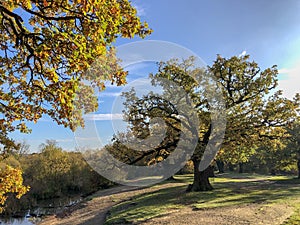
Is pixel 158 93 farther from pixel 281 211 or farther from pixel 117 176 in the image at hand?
pixel 117 176

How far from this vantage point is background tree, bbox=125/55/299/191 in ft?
64.0

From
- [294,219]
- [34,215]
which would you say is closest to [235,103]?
[294,219]

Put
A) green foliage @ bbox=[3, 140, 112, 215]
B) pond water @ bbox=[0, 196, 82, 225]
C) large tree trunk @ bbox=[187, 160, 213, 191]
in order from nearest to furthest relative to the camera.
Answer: large tree trunk @ bbox=[187, 160, 213, 191], pond water @ bbox=[0, 196, 82, 225], green foliage @ bbox=[3, 140, 112, 215]

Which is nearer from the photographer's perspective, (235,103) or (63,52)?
(63,52)

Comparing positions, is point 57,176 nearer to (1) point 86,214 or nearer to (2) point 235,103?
(1) point 86,214

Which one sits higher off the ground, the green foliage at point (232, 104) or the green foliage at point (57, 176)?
the green foliage at point (232, 104)

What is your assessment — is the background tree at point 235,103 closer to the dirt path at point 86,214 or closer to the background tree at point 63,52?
the dirt path at point 86,214

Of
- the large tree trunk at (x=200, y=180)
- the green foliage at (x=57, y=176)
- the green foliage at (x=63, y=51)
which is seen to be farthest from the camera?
the green foliage at (x=57, y=176)

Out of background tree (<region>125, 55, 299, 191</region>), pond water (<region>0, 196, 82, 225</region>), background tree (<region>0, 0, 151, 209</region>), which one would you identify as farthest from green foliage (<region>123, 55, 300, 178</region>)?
pond water (<region>0, 196, 82, 225</region>)

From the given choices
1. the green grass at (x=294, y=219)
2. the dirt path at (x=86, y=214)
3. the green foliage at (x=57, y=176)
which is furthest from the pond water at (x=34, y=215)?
the green grass at (x=294, y=219)

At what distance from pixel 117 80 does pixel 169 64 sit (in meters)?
16.0

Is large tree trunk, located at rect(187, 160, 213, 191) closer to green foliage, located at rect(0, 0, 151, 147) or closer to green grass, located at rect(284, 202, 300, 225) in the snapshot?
green grass, located at rect(284, 202, 300, 225)

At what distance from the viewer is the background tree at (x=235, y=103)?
1950 centimetres

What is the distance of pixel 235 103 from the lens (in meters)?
20.6
